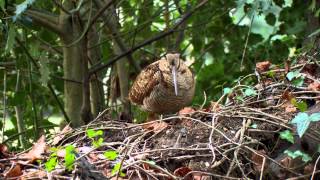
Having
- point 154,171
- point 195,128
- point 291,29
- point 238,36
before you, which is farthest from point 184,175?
point 238,36

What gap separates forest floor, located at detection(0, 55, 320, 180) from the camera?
305 centimetres

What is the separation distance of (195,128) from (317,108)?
0.64 m

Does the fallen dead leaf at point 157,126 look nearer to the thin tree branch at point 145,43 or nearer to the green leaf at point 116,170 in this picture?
the green leaf at point 116,170

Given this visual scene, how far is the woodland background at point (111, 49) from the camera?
5.11 metres

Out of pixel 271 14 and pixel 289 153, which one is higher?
pixel 271 14

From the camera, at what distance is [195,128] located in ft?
11.6

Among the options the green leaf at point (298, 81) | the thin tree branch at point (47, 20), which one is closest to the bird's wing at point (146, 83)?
the thin tree branch at point (47, 20)

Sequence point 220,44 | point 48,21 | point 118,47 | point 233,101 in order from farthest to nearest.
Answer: point 220,44 → point 118,47 → point 48,21 → point 233,101

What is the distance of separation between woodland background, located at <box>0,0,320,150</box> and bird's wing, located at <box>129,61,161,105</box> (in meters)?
0.21

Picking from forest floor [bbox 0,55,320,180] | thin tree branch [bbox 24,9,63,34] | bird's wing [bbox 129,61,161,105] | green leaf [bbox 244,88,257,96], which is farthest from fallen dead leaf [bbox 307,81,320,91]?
thin tree branch [bbox 24,9,63,34]

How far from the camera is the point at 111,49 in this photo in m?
6.34

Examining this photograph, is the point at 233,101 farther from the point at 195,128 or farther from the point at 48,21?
the point at 48,21

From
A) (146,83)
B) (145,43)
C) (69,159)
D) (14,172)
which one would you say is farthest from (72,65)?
(69,159)

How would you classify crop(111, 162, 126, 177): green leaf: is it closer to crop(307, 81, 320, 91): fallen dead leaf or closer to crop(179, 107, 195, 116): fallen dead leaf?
crop(179, 107, 195, 116): fallen dead leaf
